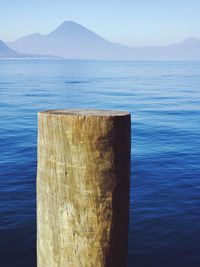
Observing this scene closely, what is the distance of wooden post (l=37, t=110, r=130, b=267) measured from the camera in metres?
2.39

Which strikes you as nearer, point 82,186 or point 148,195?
point 82,186

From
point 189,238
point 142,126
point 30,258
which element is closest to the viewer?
point 30,258

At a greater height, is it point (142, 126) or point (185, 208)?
point (142, 126)

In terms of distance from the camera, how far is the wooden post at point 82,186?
7.83 ft

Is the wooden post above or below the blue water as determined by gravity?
above

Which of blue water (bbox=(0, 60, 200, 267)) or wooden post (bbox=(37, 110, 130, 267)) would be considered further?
blue water (bbox=(0, 60, 200, 267))

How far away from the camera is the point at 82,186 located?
2.41m

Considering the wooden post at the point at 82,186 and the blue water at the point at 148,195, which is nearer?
the wooden post at the point at 82,186

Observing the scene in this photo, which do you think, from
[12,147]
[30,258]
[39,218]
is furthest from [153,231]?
[12,147]

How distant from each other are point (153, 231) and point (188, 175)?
16.3ft

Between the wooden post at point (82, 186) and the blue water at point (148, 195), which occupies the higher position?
the wooden post at point (82, 186)

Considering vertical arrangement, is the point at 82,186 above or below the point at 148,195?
above

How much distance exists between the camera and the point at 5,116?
28.5 meters

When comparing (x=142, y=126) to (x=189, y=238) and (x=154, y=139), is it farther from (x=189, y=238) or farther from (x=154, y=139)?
(x=189, y=238)
